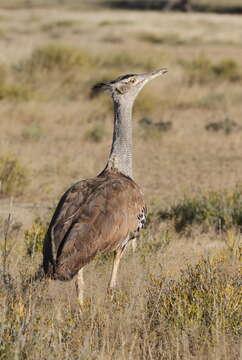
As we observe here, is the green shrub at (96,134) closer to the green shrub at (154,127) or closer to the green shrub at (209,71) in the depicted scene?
the green shrub at (154,127)

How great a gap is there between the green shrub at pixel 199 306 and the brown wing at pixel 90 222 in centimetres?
38

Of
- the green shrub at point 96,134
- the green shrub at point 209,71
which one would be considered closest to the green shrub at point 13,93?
the green shrub at point 96,134

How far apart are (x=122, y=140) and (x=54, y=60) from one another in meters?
12.7

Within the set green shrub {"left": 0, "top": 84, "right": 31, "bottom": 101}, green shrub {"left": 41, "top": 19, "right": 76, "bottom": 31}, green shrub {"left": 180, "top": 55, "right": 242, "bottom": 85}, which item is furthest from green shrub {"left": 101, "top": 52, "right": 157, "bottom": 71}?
green shrub {"left": 41, "top": 19, "right": 76, "bottom": 31}

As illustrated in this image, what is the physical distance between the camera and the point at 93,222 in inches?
157

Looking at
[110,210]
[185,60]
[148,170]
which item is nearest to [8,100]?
[148,170]

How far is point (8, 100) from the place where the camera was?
13930 millimetres

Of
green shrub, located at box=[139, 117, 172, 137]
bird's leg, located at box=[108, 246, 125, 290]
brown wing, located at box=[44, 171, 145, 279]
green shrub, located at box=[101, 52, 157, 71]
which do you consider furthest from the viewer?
green shrub, located at box=[101, 52, 157, 71]

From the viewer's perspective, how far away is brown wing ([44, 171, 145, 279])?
381 cm

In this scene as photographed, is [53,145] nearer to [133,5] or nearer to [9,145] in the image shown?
[9,145]

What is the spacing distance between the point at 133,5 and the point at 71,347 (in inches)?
2206

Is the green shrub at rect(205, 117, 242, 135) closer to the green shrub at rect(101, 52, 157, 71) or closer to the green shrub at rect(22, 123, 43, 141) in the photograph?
the green shrub at rect(22, 123, 43, 141)

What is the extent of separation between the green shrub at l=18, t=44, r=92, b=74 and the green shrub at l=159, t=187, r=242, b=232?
10.5 m

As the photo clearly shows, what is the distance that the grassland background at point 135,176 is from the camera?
11.5 ft
